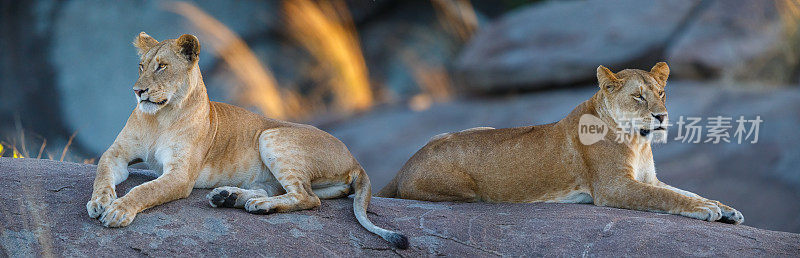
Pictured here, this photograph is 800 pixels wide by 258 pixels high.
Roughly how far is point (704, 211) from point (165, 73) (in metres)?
3.46

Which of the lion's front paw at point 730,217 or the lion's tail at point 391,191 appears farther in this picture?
the lion's tail at point 391,191

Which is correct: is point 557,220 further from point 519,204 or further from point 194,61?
point 194,61

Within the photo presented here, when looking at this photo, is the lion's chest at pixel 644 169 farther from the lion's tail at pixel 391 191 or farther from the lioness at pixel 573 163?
the lion's tail at pixel 391 191

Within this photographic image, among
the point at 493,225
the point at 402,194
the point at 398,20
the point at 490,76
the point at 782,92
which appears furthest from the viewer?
the point at 398,20

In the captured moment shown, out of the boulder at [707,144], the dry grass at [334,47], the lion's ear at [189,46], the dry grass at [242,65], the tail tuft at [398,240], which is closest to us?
the tail tuft at [398,240]

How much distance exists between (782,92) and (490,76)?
3.80 m

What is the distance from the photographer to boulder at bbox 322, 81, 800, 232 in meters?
8.16

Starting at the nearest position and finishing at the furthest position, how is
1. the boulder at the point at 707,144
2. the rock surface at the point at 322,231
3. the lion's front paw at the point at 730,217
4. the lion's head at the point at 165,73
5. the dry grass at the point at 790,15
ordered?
the rock surface at the point at 322,231
the lion's head at the point at 165,73
the lion's front paw at the point at 730,217
the boulder at the point at 707,144
the dry grass at the point at 790,15

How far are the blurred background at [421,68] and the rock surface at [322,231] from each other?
3.21 metres

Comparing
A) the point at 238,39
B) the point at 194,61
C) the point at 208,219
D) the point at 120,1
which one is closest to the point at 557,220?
the point at 208,219

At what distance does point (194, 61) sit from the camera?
16.3 ft

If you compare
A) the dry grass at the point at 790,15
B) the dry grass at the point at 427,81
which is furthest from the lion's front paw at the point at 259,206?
the dry grass at the point at 790,15

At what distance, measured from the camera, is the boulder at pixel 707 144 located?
8.16 m

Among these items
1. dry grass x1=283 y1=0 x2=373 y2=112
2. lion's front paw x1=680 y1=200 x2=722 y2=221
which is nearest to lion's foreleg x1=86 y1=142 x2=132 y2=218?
lion's front paw x1=680 y1=200 x2=722 y2=221
